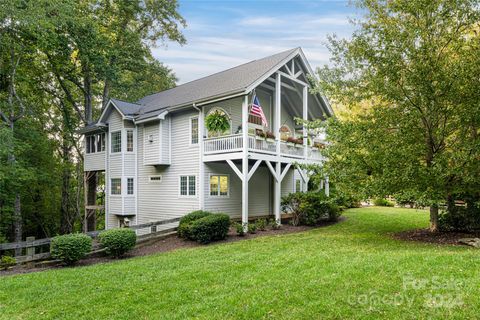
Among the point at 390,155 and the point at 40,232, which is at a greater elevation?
the point at 390,155

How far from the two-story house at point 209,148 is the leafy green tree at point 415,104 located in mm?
4641

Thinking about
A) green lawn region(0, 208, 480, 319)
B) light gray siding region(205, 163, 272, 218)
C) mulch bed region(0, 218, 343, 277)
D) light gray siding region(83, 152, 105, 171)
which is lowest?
mulch bed region(0, 218, 343, 277)

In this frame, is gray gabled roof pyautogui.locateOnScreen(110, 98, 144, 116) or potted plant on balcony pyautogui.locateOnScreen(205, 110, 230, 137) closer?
potted plant on balcony pyautogui.locateOnScreen(205, 110, 230, 137)

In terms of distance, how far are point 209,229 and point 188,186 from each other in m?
4.09

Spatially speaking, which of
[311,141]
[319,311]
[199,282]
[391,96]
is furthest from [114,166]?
[319,311]

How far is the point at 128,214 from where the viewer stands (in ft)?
58.4

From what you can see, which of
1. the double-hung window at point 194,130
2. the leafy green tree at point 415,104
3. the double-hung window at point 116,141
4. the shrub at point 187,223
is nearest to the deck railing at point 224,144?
the double-hung window at point 194,130

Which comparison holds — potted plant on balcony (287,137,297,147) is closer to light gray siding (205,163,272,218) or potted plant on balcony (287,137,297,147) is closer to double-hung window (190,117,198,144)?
light gray siding (205,163,272,218)

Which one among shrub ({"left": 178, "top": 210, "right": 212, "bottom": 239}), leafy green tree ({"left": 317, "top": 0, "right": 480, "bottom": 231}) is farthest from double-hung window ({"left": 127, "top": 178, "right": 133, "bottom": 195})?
leafy green tree ({"left": 317, "top": 0, "right": 480, "bottom": 231})

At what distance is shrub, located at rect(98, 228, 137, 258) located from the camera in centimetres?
1062

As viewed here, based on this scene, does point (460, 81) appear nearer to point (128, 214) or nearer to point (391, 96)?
point (391, 96)

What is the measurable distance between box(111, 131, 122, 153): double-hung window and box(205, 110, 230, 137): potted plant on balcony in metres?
6.66

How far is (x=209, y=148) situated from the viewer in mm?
14836

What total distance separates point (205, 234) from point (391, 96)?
7955 mm
